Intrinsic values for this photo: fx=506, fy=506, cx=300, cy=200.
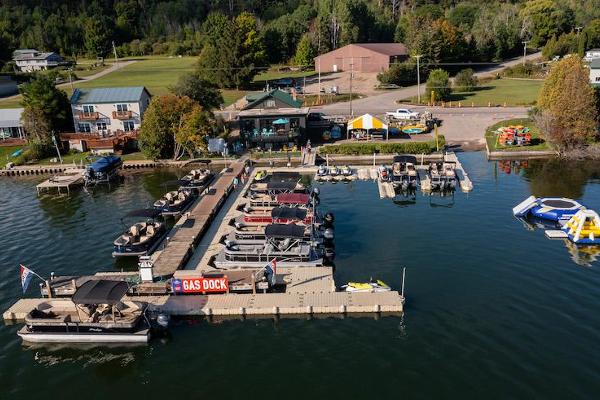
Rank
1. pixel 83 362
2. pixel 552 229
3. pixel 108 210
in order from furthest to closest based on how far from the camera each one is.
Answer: pixel 108 210
pixel 552 229
pixel 83 362

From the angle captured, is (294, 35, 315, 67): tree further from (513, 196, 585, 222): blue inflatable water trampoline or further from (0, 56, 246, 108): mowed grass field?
(513, 196, 585, 222): blue inflatable water trampoline

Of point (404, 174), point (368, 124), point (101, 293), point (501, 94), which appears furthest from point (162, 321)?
point (501, 94)

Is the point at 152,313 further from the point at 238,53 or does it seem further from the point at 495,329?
the point at 238,53

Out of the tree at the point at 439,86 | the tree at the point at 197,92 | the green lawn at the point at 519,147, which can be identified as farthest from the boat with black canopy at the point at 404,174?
the tree at the point at 439,86

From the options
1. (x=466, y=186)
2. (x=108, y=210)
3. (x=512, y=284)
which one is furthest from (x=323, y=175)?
(x=512, y=284)

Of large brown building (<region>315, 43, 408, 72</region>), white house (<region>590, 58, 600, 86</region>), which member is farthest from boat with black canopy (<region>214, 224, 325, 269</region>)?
large brown building (<region>315, 43, 408, 72</region>)

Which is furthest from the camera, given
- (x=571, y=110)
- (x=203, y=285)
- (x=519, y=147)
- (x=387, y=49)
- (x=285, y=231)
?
(x=387, y=49)

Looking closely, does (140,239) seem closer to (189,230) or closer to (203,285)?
(189,230)
